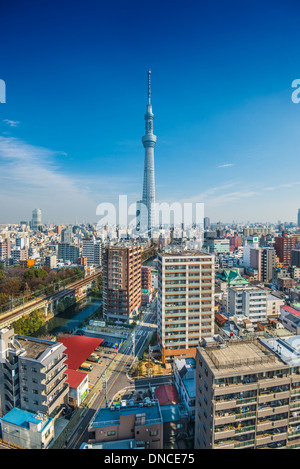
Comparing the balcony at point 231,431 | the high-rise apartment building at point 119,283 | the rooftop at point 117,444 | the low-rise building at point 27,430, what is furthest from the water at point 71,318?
the balcony at point 231,431

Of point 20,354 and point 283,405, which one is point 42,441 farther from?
point 283,405

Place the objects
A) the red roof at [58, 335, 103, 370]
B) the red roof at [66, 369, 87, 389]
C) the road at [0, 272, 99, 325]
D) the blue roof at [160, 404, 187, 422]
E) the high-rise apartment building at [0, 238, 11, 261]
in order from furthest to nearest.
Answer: the high-rise apartment building at [0, 238, 11, 261]
the road at [0, 272, 99, 325]
the red roof at [58, 335, 103, 370]
the red roof at [66, 369, 87, 389]
the blue roof at [160, 404, 187, 422]

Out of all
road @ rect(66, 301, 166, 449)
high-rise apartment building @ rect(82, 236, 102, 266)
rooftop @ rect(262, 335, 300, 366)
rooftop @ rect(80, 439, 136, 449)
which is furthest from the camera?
high-rise apartment building @ rect(82, 236, 102, 266)

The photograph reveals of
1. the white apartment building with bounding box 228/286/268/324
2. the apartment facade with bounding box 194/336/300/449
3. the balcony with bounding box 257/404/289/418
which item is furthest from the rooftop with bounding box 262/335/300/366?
the white apartment building with bounding box 228/286/268/324

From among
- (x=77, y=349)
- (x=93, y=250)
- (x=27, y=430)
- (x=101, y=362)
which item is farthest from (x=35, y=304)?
(x=93, y=250)

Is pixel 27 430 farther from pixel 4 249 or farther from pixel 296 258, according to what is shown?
pixel 4 249

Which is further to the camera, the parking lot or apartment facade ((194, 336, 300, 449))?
the parking lot

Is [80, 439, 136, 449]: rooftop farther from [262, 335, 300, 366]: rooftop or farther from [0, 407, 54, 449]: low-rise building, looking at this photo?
[262, 335, 300, 366]: rooftop
